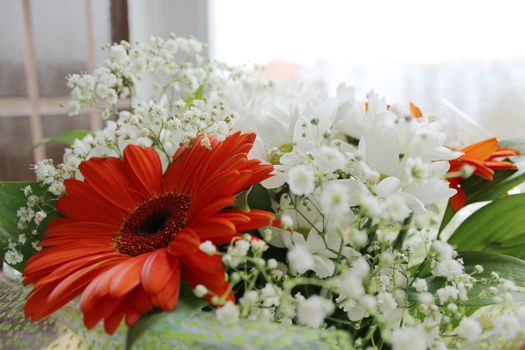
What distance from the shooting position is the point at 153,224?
15.4 inches

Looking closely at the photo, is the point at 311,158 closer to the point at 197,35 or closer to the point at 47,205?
the point at 47,205

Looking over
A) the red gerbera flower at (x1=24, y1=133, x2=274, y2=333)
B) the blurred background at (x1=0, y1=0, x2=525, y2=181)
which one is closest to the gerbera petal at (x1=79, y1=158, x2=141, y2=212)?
the red gerbera flower at (x1=24, y1=133, x2=274, y2=333)

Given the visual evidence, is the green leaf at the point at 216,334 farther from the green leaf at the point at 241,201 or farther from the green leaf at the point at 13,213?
the green leaf at the point at 13,213

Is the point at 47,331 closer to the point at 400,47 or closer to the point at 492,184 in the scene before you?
the point at 492,184

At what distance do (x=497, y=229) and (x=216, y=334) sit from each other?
0.30m

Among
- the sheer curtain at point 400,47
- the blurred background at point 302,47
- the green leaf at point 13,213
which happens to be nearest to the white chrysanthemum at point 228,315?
the green leaf at point 13,213

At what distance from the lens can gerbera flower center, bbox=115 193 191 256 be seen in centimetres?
36

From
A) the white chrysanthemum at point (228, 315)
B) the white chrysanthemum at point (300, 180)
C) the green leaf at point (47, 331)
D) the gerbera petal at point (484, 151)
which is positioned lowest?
the green leaf at point (47, 331)

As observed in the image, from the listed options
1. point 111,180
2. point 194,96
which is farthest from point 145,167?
point 194,96

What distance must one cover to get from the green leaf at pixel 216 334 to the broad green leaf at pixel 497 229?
8.9 inches

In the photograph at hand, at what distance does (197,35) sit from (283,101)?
2.25 feet

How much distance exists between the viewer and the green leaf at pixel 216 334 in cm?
26

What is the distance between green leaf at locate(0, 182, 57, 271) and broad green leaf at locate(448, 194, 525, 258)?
13.9 inches

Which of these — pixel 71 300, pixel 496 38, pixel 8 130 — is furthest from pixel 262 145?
pixel 496 38
